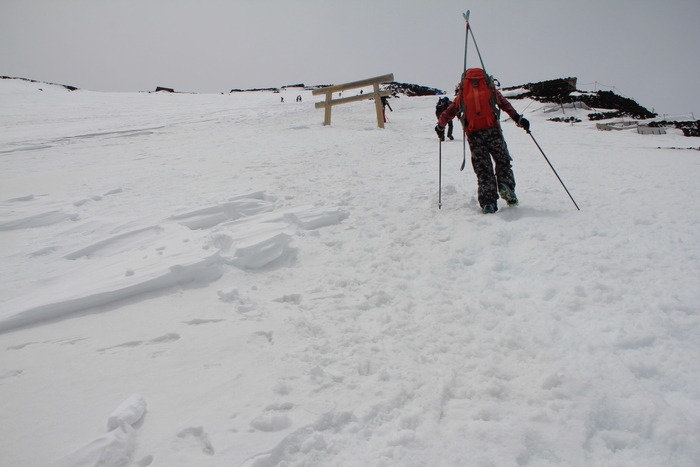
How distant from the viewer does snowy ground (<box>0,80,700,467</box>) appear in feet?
5.72

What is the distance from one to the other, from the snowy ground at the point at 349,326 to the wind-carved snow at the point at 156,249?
0.08 feet

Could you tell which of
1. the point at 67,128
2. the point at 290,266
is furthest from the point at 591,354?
the point at 67,128

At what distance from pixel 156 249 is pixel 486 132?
381 centimetres

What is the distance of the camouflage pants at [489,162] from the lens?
4.46m

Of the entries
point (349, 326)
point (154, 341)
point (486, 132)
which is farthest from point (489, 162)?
point (154, 341)

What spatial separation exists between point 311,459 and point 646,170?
22.0 feet

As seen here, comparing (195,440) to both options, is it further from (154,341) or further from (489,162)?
(489,162)

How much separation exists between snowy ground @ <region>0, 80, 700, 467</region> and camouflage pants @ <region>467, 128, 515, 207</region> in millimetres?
308

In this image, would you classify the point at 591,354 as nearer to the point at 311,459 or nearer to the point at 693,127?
the point at 311,459

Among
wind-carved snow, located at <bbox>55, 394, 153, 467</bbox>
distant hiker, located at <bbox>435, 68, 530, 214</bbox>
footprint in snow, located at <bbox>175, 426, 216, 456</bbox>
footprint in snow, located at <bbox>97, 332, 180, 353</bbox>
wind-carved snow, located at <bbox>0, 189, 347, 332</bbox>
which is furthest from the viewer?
distant hiker, located at <bbox>435, 68, 530, 214</bbox>

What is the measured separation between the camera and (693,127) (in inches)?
462

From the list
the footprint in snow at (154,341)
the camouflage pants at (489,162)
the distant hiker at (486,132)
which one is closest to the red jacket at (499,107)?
the distant hiker at (486,132)

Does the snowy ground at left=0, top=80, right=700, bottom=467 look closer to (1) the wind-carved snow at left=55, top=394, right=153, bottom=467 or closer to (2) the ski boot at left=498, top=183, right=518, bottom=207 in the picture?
(1) the wind-carved snow at left=55, top=394, right=153, bottom=467

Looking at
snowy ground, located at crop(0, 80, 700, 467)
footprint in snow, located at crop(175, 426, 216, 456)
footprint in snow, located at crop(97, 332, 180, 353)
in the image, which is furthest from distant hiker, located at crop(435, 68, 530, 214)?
footprint in snow, located at crop(175, 426, 216, 456)
